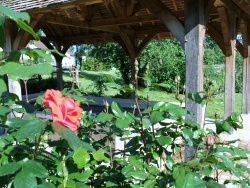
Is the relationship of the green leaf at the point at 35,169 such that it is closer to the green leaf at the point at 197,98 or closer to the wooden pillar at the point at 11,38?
the green leaf at the point at 197,98

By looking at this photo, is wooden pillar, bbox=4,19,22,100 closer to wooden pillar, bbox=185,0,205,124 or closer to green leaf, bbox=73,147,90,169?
wooden pillar, bbox=185,0,205,124

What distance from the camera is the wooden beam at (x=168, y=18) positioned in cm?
340

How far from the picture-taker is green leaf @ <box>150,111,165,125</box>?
102 cm

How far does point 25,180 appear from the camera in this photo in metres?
0.67

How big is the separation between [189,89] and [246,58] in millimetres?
4442

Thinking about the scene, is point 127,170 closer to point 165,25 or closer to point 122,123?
point 122,123

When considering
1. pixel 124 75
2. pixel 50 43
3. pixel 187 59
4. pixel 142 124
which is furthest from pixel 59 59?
pixel 142 124

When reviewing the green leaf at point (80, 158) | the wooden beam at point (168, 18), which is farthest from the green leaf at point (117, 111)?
the wooden beam at point (168, 18)

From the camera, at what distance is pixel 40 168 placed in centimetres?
71

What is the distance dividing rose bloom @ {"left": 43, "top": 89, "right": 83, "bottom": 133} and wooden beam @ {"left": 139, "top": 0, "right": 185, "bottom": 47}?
283 centimetres

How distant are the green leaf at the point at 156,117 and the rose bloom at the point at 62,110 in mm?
369

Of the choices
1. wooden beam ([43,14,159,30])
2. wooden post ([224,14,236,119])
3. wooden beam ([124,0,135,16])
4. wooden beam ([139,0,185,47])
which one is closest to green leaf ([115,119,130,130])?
wooden beam ([139,0,185,47])

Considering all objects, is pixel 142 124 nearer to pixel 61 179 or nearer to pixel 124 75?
pixel 61 179

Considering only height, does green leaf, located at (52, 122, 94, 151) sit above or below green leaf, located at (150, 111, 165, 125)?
above
